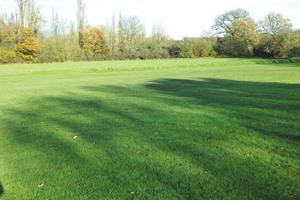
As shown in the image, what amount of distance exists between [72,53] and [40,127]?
5016cm

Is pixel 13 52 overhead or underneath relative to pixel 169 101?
overhead

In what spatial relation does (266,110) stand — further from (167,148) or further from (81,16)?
(81,16)

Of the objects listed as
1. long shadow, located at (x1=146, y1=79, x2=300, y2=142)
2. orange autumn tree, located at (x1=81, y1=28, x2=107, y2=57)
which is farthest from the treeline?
long shadow, located at (x1=146, y1=79, x2=300, y2=142)

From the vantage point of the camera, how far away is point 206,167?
12.8ft

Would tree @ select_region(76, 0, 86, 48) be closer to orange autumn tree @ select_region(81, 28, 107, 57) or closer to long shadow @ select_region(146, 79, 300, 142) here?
orange autumn tree @ select_region(81, 28, 107, 57)

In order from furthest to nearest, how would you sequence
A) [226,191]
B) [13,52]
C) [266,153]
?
[13,52] → [266,153] → [226,191]

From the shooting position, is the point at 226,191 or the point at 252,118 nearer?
the point at 226,191

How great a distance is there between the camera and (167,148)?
4727mm

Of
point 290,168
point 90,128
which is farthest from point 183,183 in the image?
point 90,128

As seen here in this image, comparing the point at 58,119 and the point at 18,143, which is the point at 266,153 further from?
the point at 58,119

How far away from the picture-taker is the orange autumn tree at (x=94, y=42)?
194 ft

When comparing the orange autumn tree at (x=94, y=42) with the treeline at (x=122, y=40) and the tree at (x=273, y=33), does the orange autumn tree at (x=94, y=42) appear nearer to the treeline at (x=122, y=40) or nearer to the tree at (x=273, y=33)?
the treeline at (x=122, y=40)

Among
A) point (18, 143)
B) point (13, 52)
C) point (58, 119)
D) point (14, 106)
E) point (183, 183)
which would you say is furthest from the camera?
point (13, 52)

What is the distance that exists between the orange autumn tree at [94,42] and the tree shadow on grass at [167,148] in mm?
53023
